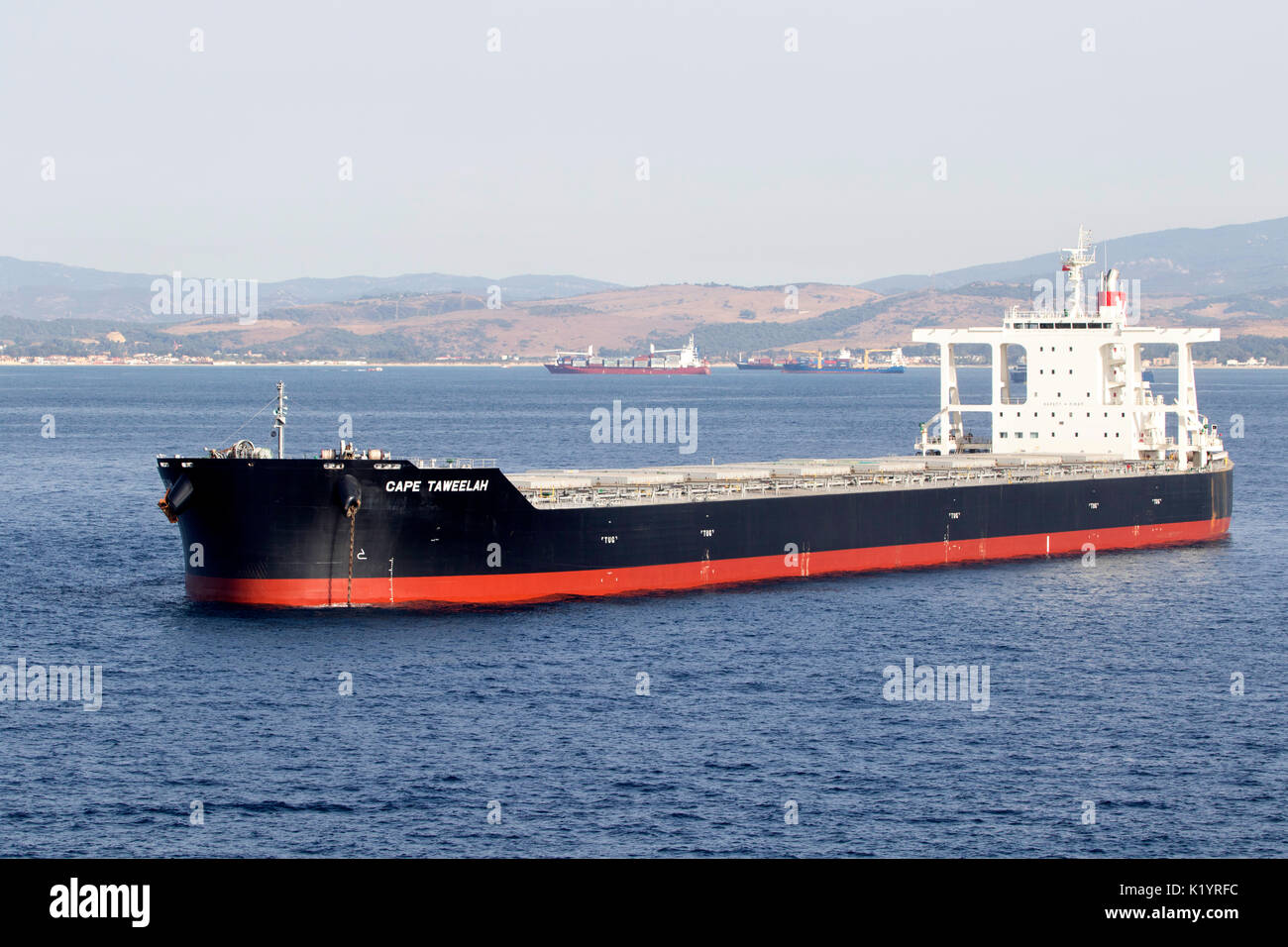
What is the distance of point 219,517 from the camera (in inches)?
1499

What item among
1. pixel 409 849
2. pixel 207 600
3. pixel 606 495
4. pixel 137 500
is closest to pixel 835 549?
pixel 606 495

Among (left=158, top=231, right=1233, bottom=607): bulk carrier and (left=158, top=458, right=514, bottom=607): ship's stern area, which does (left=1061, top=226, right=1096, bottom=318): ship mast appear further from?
(left=158, top=458, right=514, bottom=607): ship's stern area

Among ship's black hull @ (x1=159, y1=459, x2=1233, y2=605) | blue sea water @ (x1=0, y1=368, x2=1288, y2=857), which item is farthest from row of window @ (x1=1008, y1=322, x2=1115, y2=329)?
ship's black hull @ (x1=159, y1=459, x2=1233, y2=605)

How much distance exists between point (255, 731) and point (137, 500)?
148 feet

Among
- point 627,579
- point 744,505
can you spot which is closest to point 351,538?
point 627,579

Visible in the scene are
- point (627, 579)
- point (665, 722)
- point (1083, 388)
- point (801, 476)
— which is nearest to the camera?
point (665, 722)

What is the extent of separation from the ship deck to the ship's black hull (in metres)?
0.81

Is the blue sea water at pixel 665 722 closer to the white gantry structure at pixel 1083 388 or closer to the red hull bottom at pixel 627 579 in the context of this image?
the red hull bottom at pixel 627 579

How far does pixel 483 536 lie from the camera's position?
3966cm

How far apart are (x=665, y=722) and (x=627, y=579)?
14299 mm

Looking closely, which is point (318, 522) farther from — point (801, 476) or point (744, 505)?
point (801, 476)
